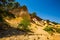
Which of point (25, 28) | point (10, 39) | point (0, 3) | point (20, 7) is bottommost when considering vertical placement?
point (10, 39)

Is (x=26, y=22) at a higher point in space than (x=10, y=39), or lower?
higher

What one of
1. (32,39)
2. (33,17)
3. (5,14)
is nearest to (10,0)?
(32,39)

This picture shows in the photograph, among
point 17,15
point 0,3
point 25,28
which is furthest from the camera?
point 17,15

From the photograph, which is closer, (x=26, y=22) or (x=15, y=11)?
(x=26, y=22)

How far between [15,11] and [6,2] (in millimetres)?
22867

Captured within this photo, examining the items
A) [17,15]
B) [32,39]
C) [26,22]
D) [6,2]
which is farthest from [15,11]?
[32,39]

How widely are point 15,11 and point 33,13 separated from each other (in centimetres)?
1175

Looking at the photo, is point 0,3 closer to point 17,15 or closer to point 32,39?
point 32,39

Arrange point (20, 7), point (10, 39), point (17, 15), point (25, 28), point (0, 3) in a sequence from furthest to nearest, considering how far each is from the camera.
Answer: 1. point (20, 7)
2. point (17, 15)
3. point (25, 28)
4. point (0, 3)
5. point (10, 39)

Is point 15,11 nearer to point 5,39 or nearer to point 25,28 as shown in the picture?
point 25,28

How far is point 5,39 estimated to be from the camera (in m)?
19.0

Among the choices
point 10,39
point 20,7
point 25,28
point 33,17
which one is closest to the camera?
point 10,39

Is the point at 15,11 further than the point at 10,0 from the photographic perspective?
Yes

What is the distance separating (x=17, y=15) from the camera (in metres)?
48.6
